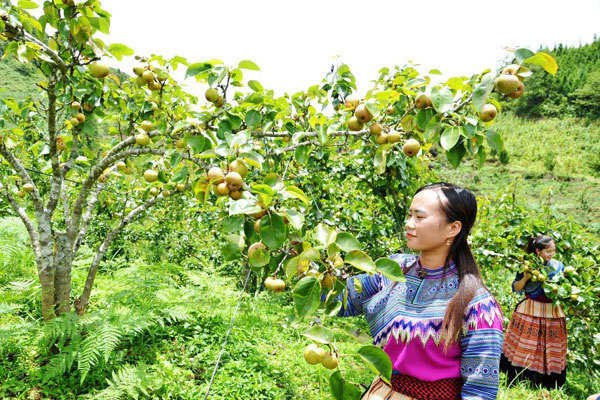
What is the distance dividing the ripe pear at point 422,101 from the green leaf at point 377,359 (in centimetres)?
68

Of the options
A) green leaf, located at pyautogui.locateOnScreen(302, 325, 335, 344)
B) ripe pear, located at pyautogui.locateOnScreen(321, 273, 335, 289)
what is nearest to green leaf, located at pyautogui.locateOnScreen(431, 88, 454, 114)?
ripe pear, located at pyautogui.locateOnScreen(321, 273, 335, 289)

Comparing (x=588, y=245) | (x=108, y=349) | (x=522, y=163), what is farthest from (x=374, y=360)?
(x=522, y=163)

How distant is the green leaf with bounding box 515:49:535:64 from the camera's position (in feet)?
2.65

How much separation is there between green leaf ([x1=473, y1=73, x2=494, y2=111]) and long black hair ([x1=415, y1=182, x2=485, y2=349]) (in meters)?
0.47

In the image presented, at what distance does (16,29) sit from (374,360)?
1.69 m

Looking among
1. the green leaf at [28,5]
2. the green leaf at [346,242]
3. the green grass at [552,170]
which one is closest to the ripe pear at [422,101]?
the green leaf at [346,242]

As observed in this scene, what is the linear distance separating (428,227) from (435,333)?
0.34 meters

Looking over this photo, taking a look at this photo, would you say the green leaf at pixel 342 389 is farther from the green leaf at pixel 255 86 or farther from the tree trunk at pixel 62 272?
the tree trunk at pixel 62 272

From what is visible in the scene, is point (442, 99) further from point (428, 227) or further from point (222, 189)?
point (222, 189)

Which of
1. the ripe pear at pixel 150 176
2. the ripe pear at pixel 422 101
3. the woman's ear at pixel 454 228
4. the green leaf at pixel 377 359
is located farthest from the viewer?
the ripe pear at pixel 150 176

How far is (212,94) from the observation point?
1.28 metres

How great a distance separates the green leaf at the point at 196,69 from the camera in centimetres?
119

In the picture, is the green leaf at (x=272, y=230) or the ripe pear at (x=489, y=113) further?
the ripe pear at (x=489, y=113)

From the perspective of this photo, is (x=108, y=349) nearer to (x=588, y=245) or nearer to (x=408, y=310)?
(x=408, y=310)
